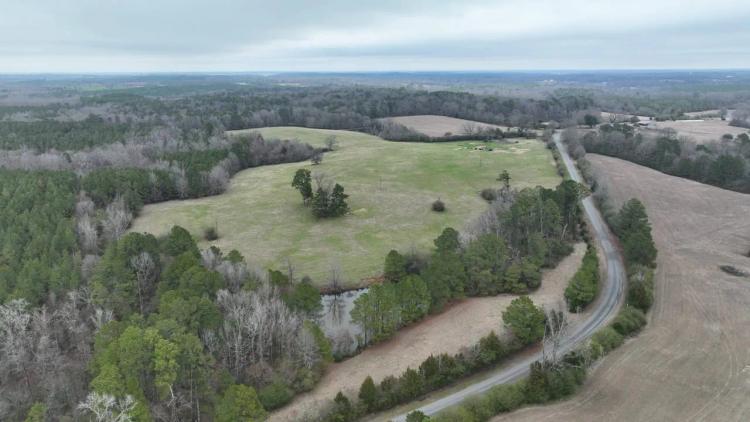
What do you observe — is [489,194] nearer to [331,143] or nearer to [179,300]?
[331,143]

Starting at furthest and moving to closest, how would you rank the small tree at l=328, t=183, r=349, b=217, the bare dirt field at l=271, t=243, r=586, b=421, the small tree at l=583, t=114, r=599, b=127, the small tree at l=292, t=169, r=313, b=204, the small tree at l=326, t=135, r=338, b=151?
the small tree at l=583, t=114, r=599, b=127, the small tree at l=326, t=135, r=338, b=151, the small tree at l=292, t=169, r=313, b=204, the small tree at l=328, t=183, r=349, b=217, the bare dirt field at l=271, t=243, r=586, b=421

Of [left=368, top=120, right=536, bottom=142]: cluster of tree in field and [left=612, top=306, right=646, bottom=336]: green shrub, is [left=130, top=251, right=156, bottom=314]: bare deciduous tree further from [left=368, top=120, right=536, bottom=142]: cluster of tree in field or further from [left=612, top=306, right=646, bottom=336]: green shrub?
[left=368, top=120, right=536, bottom=142]: cluster of tree in field

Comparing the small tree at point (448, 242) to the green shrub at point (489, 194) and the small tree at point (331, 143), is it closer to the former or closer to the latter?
the green shrub at point (489, 194)

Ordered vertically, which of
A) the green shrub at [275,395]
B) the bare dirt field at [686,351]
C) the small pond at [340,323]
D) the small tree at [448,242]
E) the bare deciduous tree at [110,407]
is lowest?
the small pond at [340,323]

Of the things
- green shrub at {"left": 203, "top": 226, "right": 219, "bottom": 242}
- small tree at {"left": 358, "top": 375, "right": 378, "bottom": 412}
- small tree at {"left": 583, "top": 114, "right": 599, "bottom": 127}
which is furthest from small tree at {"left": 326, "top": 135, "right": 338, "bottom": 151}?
small tree at {"left": 358, "top": 375, "right": 378, "bottom": 412}

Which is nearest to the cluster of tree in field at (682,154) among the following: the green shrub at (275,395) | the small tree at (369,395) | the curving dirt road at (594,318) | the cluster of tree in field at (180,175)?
the curving dirt road at (594,318)

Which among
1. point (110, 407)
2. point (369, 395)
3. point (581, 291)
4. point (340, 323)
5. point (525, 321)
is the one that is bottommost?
point (340, 323)

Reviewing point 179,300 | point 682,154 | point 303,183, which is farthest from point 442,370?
point 682,154
